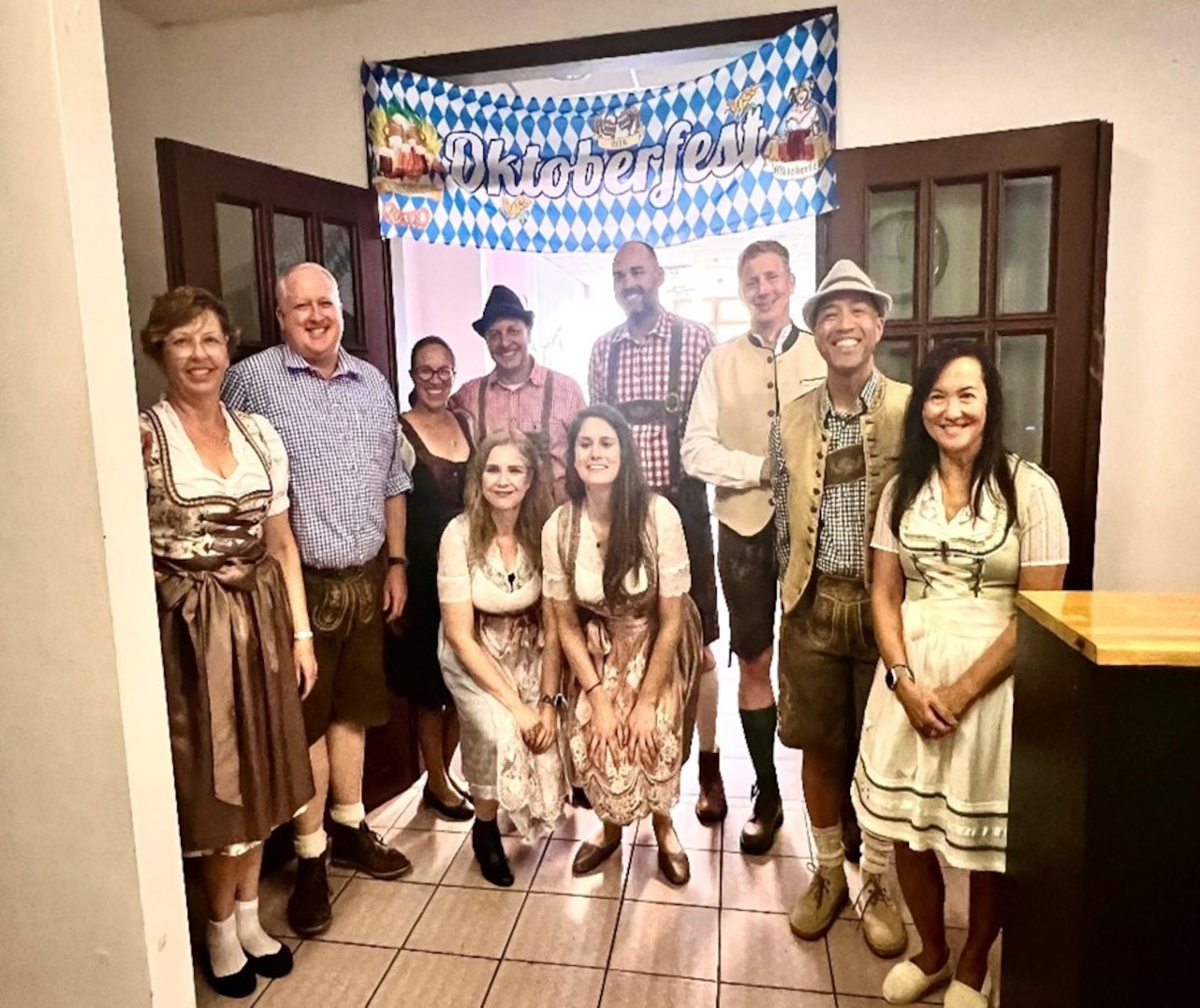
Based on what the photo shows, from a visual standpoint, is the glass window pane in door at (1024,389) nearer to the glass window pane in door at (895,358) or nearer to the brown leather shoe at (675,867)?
the glass window pane in door at (895,358)

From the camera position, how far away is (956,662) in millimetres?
1699

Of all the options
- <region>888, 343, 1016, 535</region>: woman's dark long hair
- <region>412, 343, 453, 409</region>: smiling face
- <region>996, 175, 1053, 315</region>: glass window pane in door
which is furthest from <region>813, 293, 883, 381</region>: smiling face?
<region>412, 343, 453, 409</region>: smiling face

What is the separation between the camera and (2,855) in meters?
1.57

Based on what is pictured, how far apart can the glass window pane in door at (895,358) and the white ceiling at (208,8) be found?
192cm

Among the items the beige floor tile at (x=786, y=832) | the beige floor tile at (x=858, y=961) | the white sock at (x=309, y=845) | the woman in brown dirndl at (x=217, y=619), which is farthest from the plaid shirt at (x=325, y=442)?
the beige floor tile at (x=858, y=961)

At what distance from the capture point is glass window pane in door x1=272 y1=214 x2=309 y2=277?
238cm

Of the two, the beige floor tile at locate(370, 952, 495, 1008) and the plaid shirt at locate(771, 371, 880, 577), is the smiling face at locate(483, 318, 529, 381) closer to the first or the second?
the plaid shirt at locate(771, 371, 880, 577)

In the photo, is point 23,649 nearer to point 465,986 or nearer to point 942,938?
point 465,986

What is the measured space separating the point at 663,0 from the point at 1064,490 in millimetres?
1798

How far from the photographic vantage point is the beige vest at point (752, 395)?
2301 millimetres

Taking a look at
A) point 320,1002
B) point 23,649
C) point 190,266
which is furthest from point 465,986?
point 190,266

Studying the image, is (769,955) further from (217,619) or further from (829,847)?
(217,619)

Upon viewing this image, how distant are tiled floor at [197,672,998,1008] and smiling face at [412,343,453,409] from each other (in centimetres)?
134

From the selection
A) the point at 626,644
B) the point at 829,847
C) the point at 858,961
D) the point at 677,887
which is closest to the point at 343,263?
the point at 626,644
